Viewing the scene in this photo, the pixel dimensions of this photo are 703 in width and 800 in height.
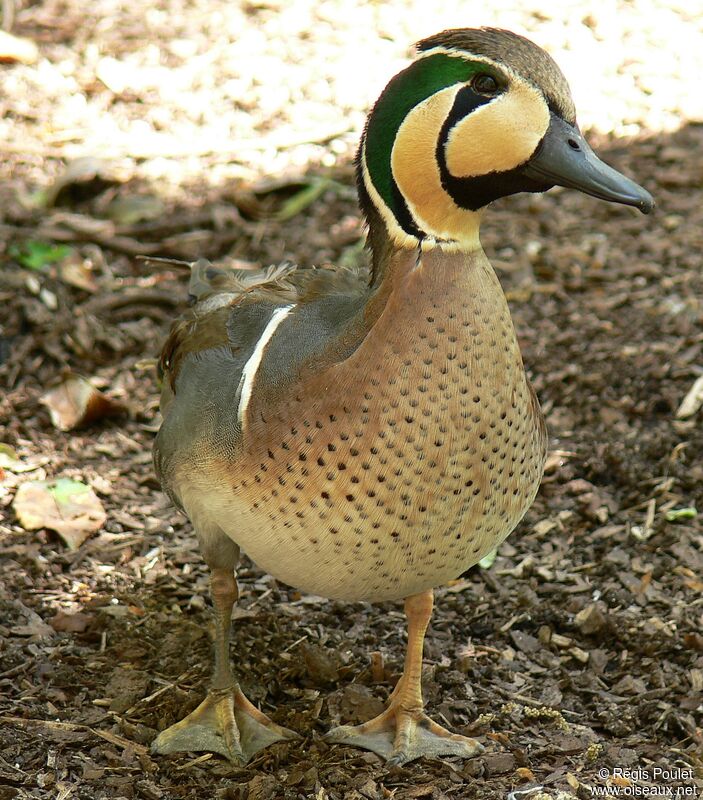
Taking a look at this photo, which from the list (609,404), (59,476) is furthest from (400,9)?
(59,476)

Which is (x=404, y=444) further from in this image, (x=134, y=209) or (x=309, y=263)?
(x=134, y=209)

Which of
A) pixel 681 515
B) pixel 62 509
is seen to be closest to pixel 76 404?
pixel 62 509

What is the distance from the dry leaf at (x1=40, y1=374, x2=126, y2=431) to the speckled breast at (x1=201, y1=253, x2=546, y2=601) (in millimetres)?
1862

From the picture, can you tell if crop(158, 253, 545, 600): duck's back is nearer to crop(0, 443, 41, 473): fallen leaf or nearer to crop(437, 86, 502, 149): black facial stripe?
crop(437, 86, 502, 149): black facial stripe

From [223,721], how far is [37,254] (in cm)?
291

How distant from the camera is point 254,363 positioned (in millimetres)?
3117

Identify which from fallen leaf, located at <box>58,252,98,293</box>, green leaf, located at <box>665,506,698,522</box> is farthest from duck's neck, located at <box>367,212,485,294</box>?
fallen leaf, located at <box>58,252,98,293</box>

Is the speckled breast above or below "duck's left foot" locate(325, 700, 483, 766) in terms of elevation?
above

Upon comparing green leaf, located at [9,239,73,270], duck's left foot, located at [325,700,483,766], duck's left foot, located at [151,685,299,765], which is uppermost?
green leaf, located at [9,239,73,270]

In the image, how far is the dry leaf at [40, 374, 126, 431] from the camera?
473 centimetres

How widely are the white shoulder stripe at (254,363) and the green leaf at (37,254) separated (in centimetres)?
258

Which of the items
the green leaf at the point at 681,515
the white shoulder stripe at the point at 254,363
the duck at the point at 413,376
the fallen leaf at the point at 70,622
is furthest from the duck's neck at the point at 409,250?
the green leaf at the point at 681,515

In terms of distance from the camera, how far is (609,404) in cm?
482

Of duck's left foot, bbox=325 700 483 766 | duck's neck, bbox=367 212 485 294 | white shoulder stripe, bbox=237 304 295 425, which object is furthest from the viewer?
duck's left foot, bbox=325 700 483 766
